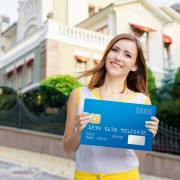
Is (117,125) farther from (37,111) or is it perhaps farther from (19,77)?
(19,77)

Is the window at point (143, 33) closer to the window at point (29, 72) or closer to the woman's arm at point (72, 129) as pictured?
the window at point (29, 72)

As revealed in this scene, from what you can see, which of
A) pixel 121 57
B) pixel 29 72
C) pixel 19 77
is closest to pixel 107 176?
pixel 121 57

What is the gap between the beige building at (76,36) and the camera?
17719 mm

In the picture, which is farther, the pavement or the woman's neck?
the pavement

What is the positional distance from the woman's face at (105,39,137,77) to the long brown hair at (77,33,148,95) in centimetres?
3

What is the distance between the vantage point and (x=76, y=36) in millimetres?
18203

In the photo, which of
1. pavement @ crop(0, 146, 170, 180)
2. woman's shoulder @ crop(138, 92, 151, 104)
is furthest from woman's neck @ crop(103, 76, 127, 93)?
pavement @ crop(0, 146, 170, 180)

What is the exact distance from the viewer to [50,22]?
56.0 ft

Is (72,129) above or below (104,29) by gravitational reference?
below

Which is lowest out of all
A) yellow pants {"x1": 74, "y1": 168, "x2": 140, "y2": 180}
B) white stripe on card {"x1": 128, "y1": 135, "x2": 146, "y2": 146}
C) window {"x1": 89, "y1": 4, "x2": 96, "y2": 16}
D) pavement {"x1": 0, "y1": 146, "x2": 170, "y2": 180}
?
pavement {"x1": 0, "y1": 146, "x2": 170, "y2": 180}

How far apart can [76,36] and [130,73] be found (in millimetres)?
16262

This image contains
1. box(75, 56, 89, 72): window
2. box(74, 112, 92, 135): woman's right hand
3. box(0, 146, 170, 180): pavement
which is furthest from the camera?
box(75, 56, 89, 72): window

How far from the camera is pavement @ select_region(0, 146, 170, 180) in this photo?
705 centimetres

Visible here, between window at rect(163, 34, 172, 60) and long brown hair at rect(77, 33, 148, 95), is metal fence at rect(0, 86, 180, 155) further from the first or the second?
window at rect(163, 34, 172, 60)
